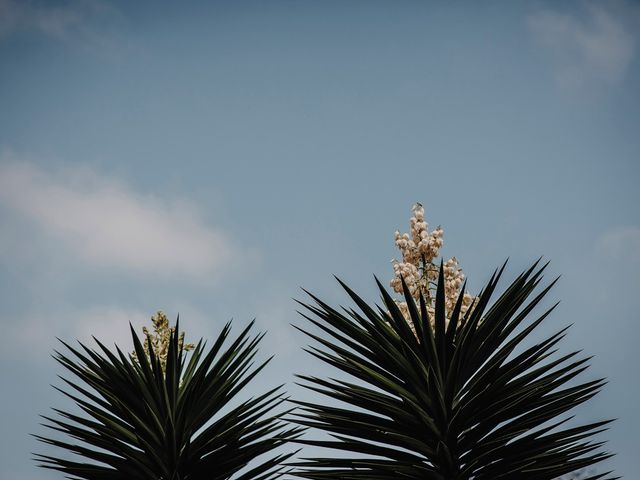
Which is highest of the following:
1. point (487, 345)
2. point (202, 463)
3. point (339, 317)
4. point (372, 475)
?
point (339, 317)

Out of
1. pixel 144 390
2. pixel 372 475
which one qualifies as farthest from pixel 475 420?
pixel 144 390

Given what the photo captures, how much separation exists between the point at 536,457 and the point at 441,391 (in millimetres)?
702

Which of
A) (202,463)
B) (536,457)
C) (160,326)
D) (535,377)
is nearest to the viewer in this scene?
(536,457)

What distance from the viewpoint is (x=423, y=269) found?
5.52 m

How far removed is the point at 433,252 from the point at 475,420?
143 centimetres

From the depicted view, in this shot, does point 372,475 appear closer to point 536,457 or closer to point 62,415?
point 536,457

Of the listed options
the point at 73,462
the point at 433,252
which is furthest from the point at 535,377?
the point at 73,462

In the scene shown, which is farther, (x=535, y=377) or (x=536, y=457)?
(x=535, y=377)

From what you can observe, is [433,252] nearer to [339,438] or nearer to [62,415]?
[339,438]

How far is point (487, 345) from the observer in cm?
478

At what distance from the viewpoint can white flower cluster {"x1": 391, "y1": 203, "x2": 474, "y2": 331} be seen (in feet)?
17.5

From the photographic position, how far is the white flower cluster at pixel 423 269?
535 cm

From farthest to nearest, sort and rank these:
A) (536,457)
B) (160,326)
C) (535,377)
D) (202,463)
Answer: (160,326)
(202,463)
(535,377)
(536,457)

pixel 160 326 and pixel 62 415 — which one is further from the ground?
pixel 160 326
